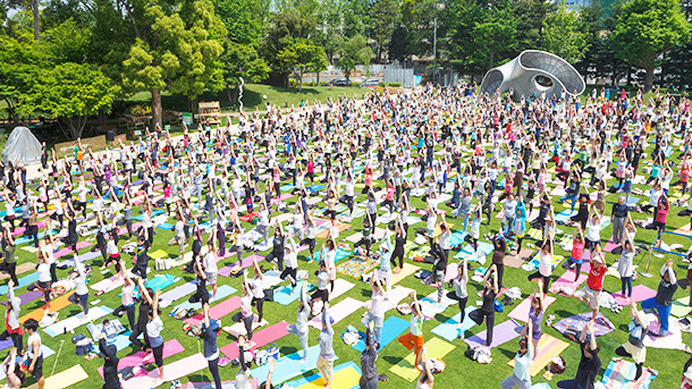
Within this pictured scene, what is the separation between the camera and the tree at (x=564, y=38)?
184 ft

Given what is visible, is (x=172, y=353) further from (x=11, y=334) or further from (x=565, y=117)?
(x=565, y=117)

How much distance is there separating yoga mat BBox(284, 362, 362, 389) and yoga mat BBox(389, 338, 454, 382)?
73 cm

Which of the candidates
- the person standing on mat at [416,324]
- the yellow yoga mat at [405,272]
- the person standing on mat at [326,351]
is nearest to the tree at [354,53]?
the yellow yoga mat at [405,272]

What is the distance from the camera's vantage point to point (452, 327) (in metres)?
10.6

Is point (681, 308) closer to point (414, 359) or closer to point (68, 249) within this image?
point (414, 359)

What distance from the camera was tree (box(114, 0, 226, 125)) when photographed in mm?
32875

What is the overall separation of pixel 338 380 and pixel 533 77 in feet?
133

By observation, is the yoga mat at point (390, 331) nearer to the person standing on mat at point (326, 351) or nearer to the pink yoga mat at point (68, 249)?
the person standing on mat at point (326, 351)

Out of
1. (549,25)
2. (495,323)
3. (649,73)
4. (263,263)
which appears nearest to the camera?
(495,323)

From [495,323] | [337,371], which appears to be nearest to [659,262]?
[495,323]

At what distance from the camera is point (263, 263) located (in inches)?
554

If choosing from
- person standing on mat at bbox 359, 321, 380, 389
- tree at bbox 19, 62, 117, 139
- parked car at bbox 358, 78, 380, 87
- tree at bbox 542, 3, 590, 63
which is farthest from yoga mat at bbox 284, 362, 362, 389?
parked car at bbox 358, 78, 380, 87

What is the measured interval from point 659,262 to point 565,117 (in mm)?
21157

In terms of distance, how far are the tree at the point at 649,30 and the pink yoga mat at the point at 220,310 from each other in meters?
52.7
